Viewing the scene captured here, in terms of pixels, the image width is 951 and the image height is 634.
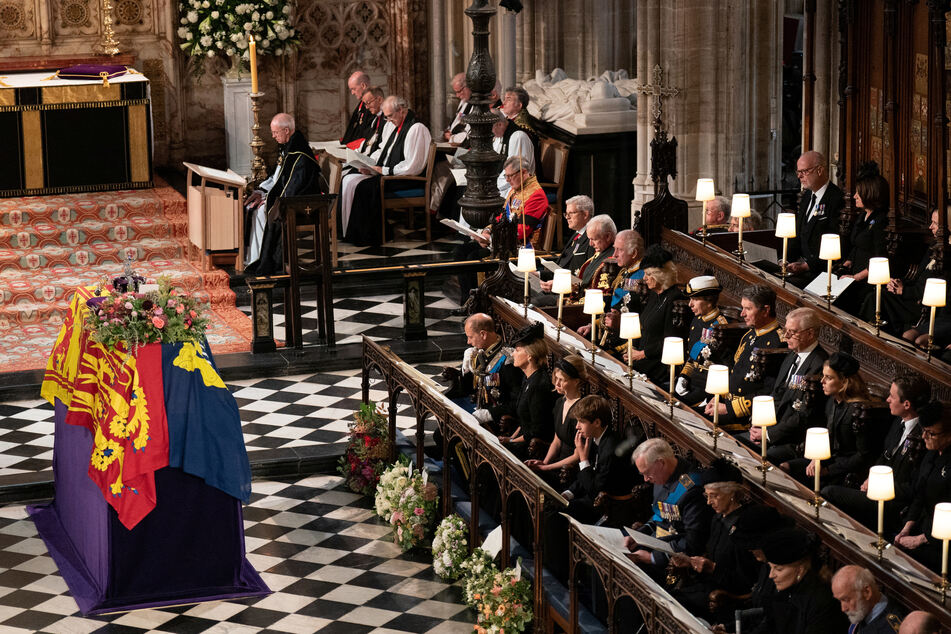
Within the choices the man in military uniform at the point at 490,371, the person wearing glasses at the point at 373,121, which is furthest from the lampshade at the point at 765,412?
the person wearing glasses at the point at 373,121

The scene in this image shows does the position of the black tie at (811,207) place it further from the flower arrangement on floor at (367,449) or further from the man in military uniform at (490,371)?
the flower arrangement on floor at (367,449)

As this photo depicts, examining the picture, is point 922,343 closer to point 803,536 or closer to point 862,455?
point 862,455

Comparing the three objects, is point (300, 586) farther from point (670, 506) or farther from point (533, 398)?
point (670, 506)

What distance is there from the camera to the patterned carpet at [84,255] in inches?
544

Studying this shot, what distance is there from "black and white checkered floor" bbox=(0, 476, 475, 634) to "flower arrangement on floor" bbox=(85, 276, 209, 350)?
1509 mm

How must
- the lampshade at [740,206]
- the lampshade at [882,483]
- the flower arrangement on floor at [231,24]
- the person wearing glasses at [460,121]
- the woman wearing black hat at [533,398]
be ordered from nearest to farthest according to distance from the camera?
the lampshade at [882,483] < the woman wearing black hat at [533,398] < the lampshade at [740,206] < the person wearing glasses at [460,121] < the flower arrangement on floor at [231,24]

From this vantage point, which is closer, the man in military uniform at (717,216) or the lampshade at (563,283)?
the lampshade at (563,283)

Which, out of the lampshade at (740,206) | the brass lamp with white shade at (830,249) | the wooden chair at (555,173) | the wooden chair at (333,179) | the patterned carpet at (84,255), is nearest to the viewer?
the brass lamp with white shade at (830,249)

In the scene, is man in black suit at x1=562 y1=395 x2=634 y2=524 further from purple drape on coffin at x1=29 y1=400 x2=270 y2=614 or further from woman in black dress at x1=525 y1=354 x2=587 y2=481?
purple drape on coffin at x1=29 y1=400 x2=270 y2=614

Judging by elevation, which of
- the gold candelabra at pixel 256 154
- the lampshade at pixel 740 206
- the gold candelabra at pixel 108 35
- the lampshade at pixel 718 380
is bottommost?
the lampshade at pixel 718 380

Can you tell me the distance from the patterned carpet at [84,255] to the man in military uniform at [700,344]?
15.4 ft

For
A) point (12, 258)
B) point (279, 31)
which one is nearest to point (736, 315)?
point (12, 258)

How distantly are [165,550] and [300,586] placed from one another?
0.81 meters

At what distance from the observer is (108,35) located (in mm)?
18000
